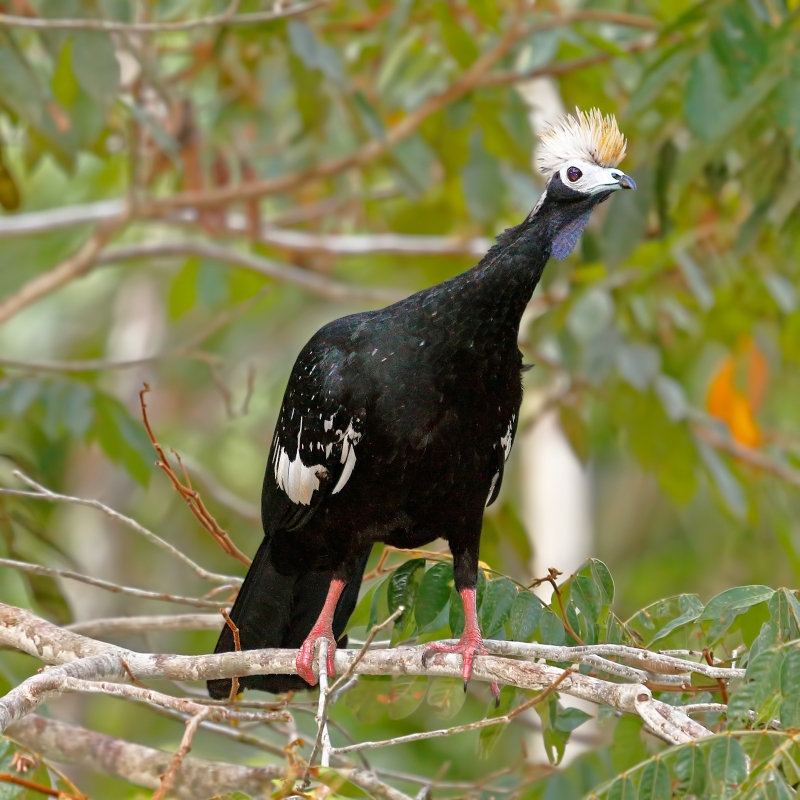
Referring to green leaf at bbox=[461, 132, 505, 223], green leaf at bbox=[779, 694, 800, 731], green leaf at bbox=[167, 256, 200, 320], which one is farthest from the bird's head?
green leaf at bbox=[167, 256, 200, 320]

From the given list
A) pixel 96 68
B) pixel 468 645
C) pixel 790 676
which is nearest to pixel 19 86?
pixel 96 68

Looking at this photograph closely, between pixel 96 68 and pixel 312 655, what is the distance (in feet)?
6.71

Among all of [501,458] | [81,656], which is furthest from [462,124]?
[81,656]

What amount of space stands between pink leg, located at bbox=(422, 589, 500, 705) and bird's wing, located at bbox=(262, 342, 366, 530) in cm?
50

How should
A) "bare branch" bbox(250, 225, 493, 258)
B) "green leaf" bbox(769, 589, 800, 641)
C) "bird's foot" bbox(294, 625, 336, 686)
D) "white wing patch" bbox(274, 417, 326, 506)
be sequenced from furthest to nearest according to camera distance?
1. "bare branch" bbox(250, 225, 493, 258)
2. "white wing patch" bbox(274, 417, 326, 506)
3. "bird's foot" bbox(294, 625, 336, 686)
4. "green leaf" bbox(769, 589, 800, 641)

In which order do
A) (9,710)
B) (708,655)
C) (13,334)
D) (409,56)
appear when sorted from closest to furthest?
(9,710) → (708,655) → (409,56) → (13,334)

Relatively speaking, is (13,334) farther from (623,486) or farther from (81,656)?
(81,656)

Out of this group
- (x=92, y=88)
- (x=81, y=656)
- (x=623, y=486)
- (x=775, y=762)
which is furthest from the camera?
(x=623, y=486)

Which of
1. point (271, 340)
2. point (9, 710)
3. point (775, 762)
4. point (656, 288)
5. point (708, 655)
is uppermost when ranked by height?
point (271, 340)

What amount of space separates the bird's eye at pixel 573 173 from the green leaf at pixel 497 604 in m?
1.15

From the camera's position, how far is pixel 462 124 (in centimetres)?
509

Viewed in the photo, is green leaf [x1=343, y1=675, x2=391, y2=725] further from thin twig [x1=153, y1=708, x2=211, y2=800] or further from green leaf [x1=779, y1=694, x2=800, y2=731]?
green leaf [x1=779, y1=694, x2=800, y2=731]

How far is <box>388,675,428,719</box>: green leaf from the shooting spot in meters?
3.12

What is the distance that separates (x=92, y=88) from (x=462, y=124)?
76.3 inches
